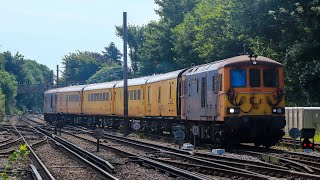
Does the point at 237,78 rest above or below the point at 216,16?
below

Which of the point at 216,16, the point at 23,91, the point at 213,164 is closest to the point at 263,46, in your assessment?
the point at 216,16

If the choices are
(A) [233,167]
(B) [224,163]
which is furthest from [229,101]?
(A) [233,167]

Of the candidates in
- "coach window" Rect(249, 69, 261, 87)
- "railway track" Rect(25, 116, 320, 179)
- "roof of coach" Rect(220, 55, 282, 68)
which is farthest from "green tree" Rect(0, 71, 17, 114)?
"railway track" Rect(25, 116, 320, 179)

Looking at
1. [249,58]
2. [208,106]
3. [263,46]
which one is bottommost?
[208,106]

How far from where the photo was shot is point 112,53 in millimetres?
175375

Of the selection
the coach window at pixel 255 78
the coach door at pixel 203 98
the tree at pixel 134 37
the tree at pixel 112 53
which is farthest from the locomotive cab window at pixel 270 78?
the tree at pixel 112 53

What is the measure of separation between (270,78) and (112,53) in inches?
6113

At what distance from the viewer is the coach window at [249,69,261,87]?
21109mm

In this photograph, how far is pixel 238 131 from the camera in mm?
21062

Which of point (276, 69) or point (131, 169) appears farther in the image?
point (276, 69)

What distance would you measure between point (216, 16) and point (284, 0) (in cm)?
2388

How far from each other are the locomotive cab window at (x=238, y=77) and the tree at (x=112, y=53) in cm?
15297

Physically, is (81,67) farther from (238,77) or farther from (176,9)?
(238,77)

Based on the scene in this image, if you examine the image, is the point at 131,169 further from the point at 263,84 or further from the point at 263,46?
the point at 263,46
